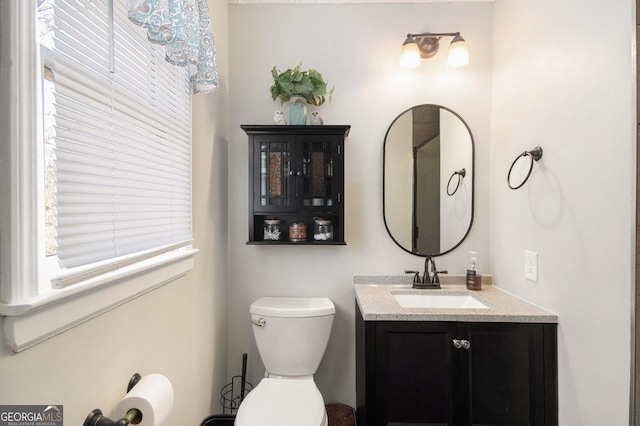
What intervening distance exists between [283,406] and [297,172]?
3.70 ft

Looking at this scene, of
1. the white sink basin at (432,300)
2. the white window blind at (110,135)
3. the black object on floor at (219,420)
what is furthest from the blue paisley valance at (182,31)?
Result: the black object on floor at (219,420)

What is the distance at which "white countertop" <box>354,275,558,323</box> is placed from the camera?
131 centimetres

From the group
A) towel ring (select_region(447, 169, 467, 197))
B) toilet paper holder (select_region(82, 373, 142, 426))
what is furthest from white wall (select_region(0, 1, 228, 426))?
towel ring (select_region(447, 169, 467, 197))

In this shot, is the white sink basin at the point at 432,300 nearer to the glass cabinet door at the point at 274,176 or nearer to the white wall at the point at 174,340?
the glass cabinet door at the point at 274,176

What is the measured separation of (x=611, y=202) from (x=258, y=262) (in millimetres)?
1661

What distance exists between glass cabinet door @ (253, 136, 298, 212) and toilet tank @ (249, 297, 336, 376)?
1.87ft

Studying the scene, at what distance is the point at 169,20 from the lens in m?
0.83

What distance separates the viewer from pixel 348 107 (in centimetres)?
187

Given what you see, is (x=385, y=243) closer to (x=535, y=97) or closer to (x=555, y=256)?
(x=555, y=256)

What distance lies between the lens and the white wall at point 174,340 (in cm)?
66

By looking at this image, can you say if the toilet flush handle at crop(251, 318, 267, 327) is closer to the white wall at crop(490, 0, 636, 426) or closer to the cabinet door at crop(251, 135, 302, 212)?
the cabinet door at crop(251, 135, 302, 212)

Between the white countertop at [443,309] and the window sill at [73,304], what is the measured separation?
888 millimetres

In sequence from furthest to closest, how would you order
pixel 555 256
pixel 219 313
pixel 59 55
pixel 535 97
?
pixel 219 313
pixel 535 97
pixel 555 256
pixel 59 55

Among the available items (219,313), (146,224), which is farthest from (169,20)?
(219,313)
